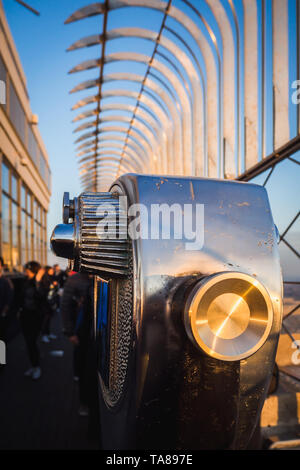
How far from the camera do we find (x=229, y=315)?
2.00 feet

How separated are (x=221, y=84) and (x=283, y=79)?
1.88 metres

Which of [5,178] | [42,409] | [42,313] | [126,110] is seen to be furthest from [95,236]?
[5,178]

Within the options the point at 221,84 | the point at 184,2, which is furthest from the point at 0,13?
the point at 221,84

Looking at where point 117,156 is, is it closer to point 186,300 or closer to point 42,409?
point 42,409

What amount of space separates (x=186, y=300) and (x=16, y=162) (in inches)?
616

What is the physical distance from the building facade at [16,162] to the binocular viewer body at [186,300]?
475 inches

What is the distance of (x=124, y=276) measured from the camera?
0.69m

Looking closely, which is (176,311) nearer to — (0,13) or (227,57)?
(227,57)

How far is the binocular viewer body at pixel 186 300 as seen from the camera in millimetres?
608

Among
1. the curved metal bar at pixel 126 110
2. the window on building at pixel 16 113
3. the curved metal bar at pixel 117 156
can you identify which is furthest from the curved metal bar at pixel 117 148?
the window on building at pixel 16 113

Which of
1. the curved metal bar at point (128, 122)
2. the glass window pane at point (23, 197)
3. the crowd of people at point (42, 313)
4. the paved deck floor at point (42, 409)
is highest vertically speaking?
the curved metal bar at point (128, 122)

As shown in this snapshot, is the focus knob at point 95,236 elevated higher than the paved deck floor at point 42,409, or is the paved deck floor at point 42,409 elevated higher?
the focus knob at point 95,236

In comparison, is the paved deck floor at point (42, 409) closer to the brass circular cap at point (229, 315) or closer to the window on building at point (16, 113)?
the brass circular cap at point (229, 315)
